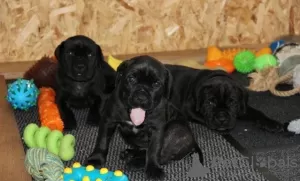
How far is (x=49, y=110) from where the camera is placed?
2.72 metres

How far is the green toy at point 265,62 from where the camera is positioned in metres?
3.42

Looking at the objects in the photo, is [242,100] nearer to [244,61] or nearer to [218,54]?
[244,61]

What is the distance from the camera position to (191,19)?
151 inches

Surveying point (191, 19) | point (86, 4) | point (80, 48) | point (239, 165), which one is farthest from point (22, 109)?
point (191, 19)

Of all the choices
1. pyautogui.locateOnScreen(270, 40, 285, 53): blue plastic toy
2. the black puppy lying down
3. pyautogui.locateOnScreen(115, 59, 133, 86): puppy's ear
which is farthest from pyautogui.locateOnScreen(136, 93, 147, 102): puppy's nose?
pyautogui.locateOnScreen(270, 40, 285, 53): blue plastic toy

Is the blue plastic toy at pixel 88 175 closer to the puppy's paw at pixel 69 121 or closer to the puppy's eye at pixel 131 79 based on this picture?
the puppy's eye at pixel 131 79

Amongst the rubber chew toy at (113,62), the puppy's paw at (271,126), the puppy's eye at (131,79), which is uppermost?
the puppy's eye at (131,79)

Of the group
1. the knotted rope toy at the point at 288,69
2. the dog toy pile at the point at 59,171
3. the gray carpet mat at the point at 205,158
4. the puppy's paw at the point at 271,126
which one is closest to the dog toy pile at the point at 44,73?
the gray carpet mat at the point at 205,158

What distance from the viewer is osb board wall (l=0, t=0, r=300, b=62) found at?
11.7 feet

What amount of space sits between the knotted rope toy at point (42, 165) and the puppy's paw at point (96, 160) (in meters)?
0.24

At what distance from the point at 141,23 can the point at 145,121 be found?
62.2 inches

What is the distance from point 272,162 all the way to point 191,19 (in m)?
1.67

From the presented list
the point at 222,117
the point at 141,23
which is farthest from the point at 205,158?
the point at 141,23

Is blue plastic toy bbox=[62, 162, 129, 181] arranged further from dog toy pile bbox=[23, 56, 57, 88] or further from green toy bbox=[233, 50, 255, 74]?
green toy bbox=[233, 50, 255, 74]
